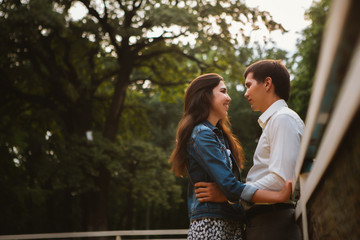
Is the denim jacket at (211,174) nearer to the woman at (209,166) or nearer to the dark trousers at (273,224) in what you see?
the woman at (209,166)

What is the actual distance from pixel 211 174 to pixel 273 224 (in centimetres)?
35

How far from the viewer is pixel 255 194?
1.85 m

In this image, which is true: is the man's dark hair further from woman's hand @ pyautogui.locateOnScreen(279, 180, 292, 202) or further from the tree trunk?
the tree trunk

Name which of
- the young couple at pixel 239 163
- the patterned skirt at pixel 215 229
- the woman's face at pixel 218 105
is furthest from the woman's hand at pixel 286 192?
the woman's face at pixel 218 105

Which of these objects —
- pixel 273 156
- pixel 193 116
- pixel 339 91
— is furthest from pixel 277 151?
pixel 339 91

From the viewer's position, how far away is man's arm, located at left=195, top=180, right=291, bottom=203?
1.80m

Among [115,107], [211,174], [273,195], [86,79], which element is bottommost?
[273,195]

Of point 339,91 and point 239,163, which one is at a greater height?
point 239,163

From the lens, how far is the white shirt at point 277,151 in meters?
1.79

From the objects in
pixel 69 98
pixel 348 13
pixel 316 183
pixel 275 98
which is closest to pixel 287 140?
pixel 275 98

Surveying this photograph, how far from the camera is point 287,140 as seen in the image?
1.82m

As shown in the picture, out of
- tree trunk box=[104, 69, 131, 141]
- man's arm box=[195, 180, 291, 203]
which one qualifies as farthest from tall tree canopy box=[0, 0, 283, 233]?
man's arm box=[195, 180, 291, 203]

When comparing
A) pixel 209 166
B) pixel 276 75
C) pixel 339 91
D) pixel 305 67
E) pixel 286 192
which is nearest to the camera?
pixel 339 91

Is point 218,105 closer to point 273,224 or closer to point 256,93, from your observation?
point 256,93
